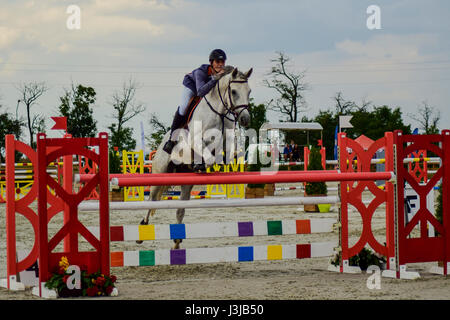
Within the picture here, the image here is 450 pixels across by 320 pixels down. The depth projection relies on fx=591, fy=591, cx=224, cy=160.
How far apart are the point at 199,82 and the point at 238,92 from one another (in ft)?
2.09

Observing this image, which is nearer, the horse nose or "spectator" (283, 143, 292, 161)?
the horse nose

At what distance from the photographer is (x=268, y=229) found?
16.2 ft

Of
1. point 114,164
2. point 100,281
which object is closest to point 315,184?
point 114,164

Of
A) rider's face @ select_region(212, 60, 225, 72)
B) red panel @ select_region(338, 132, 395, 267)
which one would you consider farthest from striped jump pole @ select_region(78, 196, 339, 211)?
rider's face @ select_region(212, 60, 225, 72)

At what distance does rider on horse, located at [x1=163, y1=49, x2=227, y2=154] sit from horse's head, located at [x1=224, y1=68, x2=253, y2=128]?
11.6 inches

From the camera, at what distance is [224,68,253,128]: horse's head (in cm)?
522

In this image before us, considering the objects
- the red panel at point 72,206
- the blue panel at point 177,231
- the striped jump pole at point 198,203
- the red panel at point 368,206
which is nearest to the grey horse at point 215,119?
the striped jump pole at point 198,203

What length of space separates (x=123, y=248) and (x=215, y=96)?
8.31ft

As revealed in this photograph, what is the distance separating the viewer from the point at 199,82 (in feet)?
18.9

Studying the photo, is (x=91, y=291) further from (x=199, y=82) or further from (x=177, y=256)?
(x=199, y=82)

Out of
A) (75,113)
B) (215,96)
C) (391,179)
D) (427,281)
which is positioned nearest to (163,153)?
(215,96)

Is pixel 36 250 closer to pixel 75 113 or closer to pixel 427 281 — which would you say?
pixel 427 281

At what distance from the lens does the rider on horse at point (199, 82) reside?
18.6 ft

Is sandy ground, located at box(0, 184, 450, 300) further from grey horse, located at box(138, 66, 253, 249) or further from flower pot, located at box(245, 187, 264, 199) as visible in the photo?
flower pot, located at box(245, 187, 264, 199)
